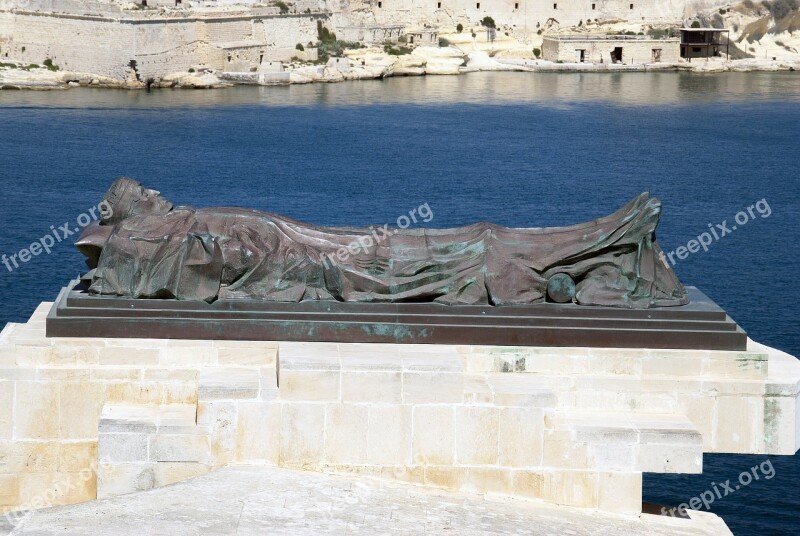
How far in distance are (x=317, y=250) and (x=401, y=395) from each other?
137 centimetres

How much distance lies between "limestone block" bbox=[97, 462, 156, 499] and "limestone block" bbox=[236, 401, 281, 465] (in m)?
0.59

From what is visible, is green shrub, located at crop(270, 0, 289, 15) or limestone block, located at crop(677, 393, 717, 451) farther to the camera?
green shrub, located at crop(270, 0, 289, 15)

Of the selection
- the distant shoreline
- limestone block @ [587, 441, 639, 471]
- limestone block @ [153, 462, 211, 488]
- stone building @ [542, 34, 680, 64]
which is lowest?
the distant shoreline

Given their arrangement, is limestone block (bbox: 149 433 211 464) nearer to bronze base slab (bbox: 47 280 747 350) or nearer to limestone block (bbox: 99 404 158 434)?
limestone block (bbox: 99 404 158 434)

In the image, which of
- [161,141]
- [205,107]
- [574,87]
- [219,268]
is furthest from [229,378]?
[574,87]

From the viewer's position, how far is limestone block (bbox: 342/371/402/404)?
10.2 metres

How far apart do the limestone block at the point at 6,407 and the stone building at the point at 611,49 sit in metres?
64.3

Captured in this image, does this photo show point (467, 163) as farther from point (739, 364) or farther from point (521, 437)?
point (521, 437)

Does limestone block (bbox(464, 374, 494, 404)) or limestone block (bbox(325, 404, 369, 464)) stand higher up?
limestone block (bbox(464, 374, 494, 404))

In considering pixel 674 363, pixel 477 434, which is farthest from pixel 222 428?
pixel 674 363

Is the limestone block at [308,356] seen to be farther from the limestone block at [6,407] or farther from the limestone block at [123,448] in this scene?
the limestone block at [6,407]

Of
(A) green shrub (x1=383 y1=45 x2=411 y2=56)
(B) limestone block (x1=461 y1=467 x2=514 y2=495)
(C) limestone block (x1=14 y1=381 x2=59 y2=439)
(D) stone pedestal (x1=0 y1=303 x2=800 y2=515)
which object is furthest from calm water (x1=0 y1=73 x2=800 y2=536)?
(C) limestone block (x1=14 y1=381 x2=59 y2=439)

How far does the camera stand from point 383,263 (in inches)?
430

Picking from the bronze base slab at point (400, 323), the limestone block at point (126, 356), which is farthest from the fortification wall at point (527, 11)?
the limestone block at point (126, 356)
